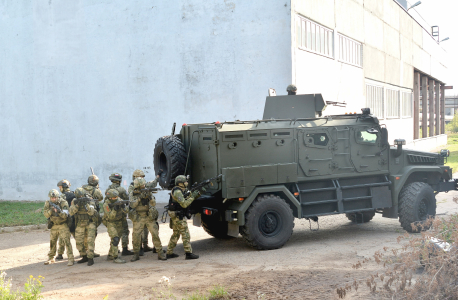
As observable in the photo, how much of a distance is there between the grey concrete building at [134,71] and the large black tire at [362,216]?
4989 millimetres

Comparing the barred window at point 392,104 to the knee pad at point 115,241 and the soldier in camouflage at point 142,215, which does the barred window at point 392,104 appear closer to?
the soldier in camouflage at point 142,215

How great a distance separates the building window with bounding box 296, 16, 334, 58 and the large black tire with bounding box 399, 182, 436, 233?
7.09m

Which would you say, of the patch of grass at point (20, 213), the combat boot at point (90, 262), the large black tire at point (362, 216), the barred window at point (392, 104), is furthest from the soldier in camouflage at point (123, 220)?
the barred window at point (392, 104)

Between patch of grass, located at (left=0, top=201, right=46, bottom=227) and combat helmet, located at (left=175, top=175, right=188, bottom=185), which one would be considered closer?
combat helmet, located at (left=175, top=175, right=188, bottom=185)

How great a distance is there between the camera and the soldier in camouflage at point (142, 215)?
29.3 ft

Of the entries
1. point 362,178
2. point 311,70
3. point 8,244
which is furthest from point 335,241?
point 311,70

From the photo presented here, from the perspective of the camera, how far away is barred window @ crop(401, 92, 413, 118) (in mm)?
32719

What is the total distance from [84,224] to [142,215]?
1.07m

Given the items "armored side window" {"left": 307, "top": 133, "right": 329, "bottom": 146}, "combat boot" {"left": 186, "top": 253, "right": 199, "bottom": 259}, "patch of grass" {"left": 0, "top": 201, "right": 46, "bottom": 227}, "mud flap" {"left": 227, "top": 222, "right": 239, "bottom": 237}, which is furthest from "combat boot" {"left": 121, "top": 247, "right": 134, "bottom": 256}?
"patch of grass" {"left": 0, "top": 201, "right": 46, "bottom": 227}

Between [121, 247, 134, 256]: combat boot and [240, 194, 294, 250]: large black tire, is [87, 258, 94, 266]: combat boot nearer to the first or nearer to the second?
[121, 247, 134, 256]: combat boot

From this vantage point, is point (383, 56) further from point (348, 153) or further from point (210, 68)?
point (348, 153)

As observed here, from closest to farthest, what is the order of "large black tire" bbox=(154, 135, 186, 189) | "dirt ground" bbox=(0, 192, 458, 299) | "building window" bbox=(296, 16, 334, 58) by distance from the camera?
"dirt ground" bbox=(0, 192, 458, 299) < "large black tire" bbox=(154, 135, 186, 189) < "building window" bbox=(296, 16, 334, 58)

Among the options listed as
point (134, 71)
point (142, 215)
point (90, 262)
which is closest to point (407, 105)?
point (134, 71)

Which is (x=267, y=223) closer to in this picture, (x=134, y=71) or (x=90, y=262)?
(x=90, y=262)
